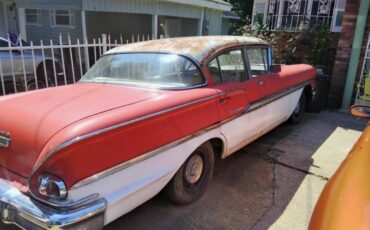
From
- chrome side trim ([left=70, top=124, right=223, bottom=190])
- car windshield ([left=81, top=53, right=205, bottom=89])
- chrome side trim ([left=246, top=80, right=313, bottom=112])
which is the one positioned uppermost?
car windshield ([left=81, top=53, right=205, bottom=89])

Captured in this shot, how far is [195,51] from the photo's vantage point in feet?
11.1

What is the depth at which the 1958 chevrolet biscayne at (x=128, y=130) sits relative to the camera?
2.10 meters

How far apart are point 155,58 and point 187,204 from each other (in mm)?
1538

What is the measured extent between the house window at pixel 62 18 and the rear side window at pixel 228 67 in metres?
11.4

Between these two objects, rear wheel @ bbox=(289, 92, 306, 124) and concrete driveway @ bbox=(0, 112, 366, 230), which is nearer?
concrete driveway @ bbox=(0, 112, 366, 230)

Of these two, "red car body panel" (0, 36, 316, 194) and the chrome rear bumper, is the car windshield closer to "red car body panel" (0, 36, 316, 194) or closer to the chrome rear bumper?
"red car body panel" (0, 36, 316, 194)

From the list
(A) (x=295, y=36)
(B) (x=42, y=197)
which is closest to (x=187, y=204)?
(B) (x=42, y=197)

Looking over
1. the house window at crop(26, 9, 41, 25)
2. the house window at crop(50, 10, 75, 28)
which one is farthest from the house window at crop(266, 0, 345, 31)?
the house window at crop(26, 9, 41, 25)

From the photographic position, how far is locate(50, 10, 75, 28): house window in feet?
44.6

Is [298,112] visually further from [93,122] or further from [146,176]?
[93,122]

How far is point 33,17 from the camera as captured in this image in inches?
590

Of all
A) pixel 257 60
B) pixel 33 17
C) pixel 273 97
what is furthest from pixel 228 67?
pixel 33 17

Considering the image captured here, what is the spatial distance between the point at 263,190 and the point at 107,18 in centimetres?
1274

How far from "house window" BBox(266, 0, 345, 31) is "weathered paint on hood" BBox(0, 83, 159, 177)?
8.64 metres
